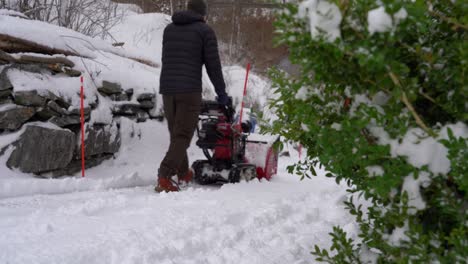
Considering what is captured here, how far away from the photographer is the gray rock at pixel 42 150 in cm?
442

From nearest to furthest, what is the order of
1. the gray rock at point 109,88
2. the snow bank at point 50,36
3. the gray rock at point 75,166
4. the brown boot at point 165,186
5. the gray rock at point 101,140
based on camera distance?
the brown boot at point 165,186 < the gray rock at point 75,166 < the snow bank at point 50,36 < the gray rock at point 101,140 < the gray rock at point 109,88

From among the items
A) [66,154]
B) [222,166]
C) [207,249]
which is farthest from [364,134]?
[66,154]

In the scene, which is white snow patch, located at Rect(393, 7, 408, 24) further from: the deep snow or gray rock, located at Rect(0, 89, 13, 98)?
gray rock, located at Rect(0, 89, 13, 98)

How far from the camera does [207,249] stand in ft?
8.61

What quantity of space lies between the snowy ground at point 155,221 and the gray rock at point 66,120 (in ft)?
2.11

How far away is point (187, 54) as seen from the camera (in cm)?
440

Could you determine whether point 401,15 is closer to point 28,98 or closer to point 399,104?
point 399,104

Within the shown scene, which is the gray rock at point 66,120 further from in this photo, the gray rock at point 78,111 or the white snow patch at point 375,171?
the white snow patch at point 375,171

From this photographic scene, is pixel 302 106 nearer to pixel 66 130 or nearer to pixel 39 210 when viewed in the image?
pixel 39 210

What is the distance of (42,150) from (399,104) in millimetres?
4103

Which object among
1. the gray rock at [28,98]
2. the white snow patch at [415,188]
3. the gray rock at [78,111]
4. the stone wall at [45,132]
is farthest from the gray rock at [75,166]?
the white snow patch at [415,188]

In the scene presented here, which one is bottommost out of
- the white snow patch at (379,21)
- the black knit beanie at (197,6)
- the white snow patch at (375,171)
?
the white snow patch at (375,171)

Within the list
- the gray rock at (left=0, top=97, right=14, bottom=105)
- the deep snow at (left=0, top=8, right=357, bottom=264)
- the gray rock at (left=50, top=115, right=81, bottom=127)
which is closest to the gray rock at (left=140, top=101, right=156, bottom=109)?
the deep snow at (left=0, top=8, right=357, bottom=264)

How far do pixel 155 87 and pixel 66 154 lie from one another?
2271 mm
